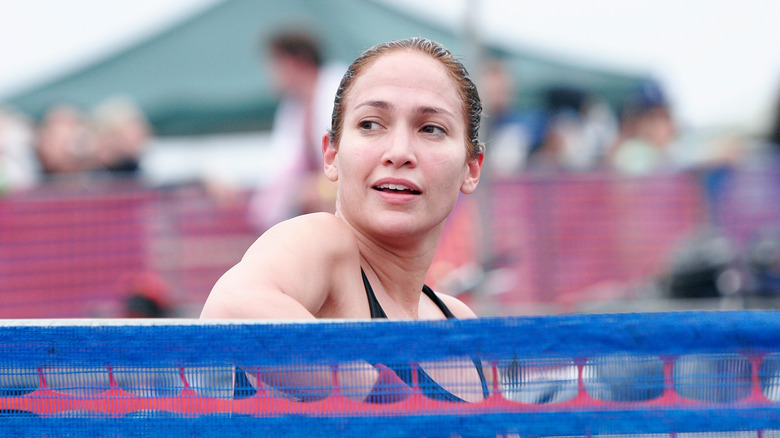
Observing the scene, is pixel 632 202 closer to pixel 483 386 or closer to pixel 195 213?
pixel 195 213

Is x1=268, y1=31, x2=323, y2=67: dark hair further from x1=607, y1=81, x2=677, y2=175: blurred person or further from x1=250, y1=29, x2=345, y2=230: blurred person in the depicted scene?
x1=607, y1=81, x2=677, y2=175: blurred person

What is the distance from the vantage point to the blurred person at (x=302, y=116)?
609cm

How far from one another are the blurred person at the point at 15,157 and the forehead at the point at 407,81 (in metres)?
6.89

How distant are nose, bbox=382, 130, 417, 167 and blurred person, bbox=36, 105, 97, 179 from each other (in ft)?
23.7

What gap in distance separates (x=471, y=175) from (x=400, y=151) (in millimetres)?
421

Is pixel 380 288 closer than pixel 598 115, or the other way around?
pixel 380 288

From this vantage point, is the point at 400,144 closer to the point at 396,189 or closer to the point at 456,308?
the point at 396,189

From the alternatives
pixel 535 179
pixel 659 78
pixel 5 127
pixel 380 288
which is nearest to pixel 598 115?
pixel 659 78

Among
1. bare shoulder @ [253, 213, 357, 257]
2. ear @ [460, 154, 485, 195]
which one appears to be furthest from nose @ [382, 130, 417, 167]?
ear @ [460, 154, 485, 195]

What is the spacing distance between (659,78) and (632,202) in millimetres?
3083

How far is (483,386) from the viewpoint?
4.96 ft

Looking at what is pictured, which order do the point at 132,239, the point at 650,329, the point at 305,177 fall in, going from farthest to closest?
the point at 132,239 < the point at 305,177 < the point at 650,329

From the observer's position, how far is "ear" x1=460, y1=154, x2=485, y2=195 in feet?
7.24

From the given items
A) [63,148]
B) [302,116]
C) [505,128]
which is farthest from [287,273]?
[63,148]
